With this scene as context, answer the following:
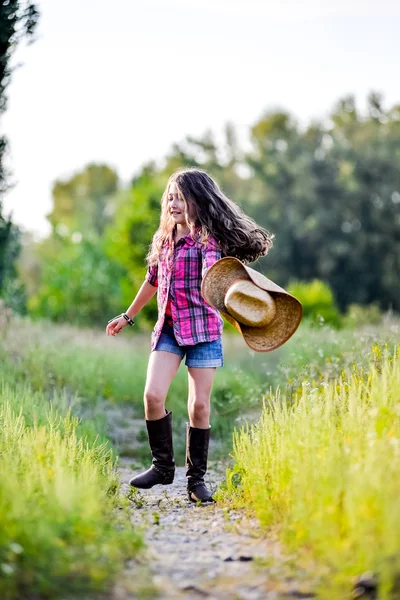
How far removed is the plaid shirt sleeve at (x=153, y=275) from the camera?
4.91 meters

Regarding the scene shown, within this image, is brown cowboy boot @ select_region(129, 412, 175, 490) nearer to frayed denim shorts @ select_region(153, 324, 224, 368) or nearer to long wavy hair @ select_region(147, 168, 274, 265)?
frayed denim shorts @ select_region(153, 324, 224, 368)

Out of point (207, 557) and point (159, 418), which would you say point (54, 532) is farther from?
point (159, 418)

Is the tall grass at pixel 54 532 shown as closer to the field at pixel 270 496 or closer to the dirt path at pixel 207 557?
the field at pixel 270 496

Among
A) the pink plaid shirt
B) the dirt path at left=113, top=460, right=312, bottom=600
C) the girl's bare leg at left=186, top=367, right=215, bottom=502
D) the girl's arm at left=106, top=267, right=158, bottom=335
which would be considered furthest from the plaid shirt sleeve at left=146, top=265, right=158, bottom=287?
Answer: the dirt path at left=113, top=460, right=312, bottom=600

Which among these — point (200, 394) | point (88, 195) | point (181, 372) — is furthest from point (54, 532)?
point (88, 195)

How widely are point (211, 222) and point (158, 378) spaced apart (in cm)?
97

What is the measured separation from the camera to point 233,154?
32.2 metres

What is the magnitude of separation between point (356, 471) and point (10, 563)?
1335 millimetres

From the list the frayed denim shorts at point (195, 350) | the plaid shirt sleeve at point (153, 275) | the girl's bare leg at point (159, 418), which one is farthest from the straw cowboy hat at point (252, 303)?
the plaid shirt sleeve at point (153, 275)

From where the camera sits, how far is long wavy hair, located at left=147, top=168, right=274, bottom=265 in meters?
4.70

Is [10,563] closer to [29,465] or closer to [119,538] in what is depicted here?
[119,538]

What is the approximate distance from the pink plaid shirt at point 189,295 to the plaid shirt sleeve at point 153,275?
20 centimetres

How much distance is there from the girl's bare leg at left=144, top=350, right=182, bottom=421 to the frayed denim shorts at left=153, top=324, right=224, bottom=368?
4 cm

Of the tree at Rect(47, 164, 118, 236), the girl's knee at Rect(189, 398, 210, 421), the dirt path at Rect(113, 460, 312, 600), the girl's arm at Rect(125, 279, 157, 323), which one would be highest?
the tree at Rect(47, 164, 118, 236)
